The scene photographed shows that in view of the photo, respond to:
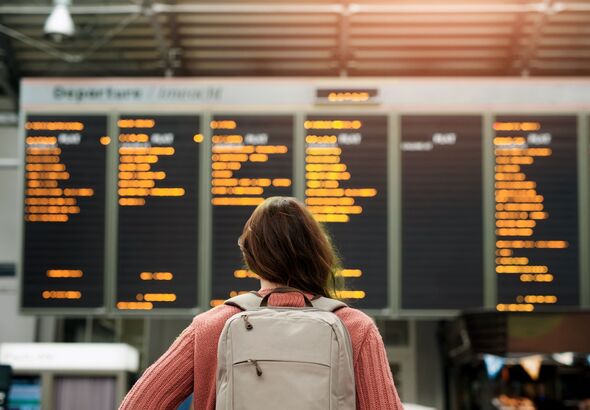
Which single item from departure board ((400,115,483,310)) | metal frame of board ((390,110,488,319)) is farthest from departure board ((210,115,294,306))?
departure board ((400,115,483,310))

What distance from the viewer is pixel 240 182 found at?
8273 mm

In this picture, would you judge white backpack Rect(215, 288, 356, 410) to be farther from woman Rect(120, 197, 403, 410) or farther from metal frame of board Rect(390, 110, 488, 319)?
metal frame of board Rect(390, 110, 488, 319)

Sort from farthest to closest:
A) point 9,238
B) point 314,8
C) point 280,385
Answer: point 9,238, point 314,8, point 280,385

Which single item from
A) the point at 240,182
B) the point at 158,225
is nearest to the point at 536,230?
the point at 240,182

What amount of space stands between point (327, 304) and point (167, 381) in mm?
367

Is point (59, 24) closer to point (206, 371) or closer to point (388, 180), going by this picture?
point (388, 180)

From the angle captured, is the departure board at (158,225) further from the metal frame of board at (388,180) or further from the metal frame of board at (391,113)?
the metal frame of board at (388,180)

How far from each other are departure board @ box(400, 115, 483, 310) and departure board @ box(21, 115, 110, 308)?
2.55m

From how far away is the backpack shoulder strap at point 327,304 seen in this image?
208cm

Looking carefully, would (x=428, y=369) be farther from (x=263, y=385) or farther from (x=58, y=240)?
(x=263, y=385)

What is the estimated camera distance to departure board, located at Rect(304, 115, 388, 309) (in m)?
8.20

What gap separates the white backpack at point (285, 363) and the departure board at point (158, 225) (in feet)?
20.5

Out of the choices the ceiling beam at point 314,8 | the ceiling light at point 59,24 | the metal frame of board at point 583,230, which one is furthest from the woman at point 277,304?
the metal frame of board at point 583,230

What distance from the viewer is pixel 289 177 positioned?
8.24 m
